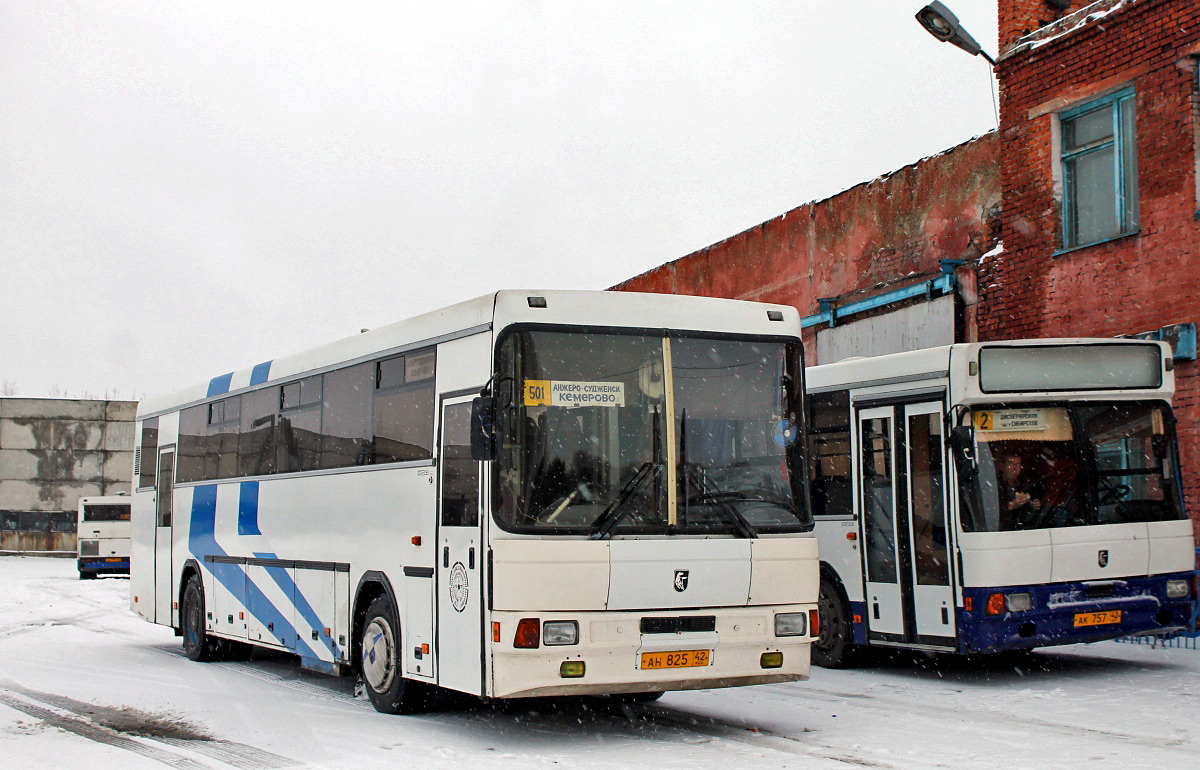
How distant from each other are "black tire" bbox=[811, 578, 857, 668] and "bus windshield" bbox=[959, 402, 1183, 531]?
6.99 feet

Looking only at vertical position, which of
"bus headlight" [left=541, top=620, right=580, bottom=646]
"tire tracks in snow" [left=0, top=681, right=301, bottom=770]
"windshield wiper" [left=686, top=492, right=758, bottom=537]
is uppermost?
"windshield wiper" [left=686, top=492, right=758, bottom=537]

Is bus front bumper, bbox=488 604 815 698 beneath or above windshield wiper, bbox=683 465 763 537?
beneath

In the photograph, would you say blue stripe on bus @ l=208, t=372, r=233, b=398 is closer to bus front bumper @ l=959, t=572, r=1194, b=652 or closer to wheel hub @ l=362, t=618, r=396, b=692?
wheel hub @ l=362, t=618, r=396, b=692

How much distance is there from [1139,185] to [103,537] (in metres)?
31.8

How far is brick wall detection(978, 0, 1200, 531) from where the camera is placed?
1627 cm

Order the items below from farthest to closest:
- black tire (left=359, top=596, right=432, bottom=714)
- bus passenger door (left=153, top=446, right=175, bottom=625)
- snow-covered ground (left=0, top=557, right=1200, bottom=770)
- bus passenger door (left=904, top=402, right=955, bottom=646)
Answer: bus passenger door (left=153, top=446, right=175, bottom=625) < bus passenger door (left=904, top=402, right=955, bottom=646) < black tire (left=359, top=596, right=432, bottom=714) < snow-covered ground (left=0, top=557, right=1200, bottom=770)

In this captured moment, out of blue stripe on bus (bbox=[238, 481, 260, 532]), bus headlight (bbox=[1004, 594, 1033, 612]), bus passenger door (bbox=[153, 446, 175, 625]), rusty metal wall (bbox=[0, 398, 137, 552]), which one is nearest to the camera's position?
bus headlight (bbox=[1004, 594, 1033, 612])

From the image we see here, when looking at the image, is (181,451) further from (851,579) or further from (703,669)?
(703,669)

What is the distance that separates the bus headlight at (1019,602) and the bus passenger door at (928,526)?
0.52m

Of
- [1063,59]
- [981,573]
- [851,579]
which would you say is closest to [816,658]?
[851,579]

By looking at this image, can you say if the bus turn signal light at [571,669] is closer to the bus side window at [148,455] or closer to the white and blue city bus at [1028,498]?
the white and blue city bus at [1028,498]

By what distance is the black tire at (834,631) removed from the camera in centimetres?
1369

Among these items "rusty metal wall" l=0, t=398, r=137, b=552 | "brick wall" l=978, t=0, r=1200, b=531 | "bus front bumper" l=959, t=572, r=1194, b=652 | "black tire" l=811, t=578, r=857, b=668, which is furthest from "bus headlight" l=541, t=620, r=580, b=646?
"rusty metal wall" l=0, t=398, r=137, b=552

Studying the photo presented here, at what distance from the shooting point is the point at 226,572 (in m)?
14.9
